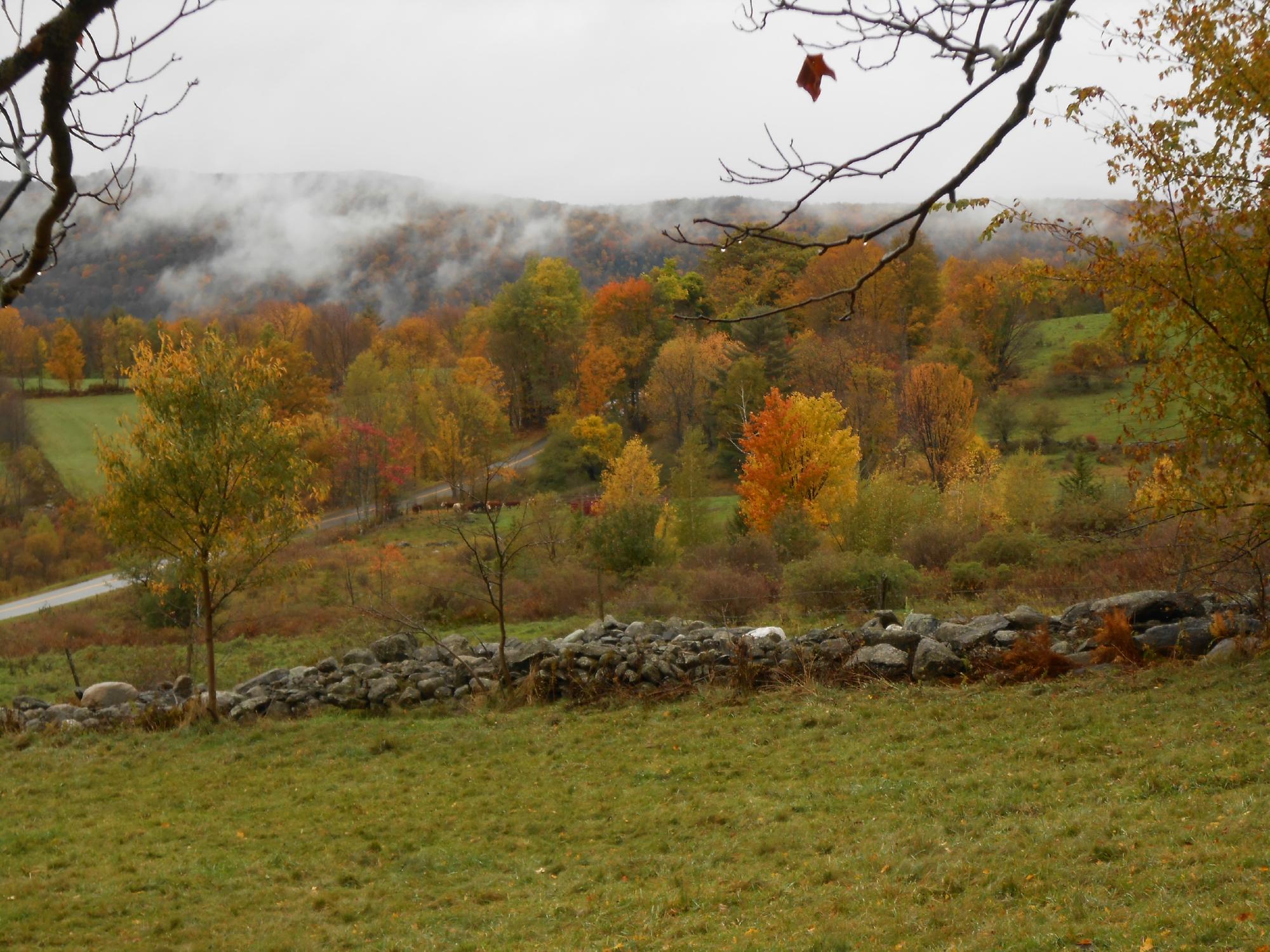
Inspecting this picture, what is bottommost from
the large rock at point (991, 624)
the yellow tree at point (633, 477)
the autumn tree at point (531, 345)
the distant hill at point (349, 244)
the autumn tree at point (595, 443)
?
the large rock at point (991, 624)

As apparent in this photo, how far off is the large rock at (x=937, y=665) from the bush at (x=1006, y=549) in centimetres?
1024

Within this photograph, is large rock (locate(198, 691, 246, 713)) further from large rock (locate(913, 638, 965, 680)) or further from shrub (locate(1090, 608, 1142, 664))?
shrub (locate(1090, 608, 1142, 664))

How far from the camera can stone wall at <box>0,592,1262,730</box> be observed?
38.5ft

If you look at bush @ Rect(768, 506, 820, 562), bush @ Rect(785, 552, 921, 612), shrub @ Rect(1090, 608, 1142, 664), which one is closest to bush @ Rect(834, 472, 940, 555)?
bush @ Rect(768, 506, 820, 562)

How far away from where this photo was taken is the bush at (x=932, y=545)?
918 inches

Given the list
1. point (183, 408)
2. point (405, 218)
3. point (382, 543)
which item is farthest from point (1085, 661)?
point (405, 218)

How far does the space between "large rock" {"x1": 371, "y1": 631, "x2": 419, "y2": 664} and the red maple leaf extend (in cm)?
1482

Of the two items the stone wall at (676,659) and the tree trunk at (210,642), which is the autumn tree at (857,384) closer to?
the stone wall at (676,659)

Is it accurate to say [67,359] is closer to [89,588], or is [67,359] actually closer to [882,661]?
[89,588]

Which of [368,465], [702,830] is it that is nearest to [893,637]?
[702,830]

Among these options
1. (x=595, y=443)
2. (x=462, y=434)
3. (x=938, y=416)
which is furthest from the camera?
(x=595, y=443)

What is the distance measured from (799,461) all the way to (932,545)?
705 centimetres

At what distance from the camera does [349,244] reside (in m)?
138

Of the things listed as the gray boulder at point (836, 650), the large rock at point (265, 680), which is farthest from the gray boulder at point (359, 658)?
the gray boulder at point (836, 650)
